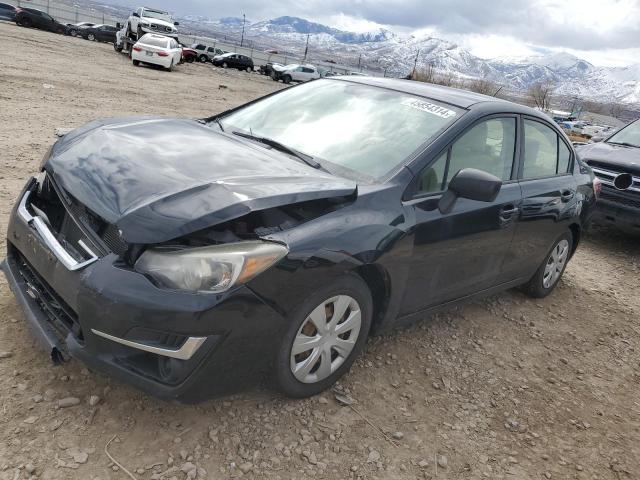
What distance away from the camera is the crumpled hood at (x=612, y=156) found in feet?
21.9

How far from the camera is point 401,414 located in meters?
2.97

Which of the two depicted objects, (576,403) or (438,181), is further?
(576,403)

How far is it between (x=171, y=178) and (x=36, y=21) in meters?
38.9

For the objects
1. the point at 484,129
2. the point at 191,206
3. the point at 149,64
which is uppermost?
the point at 484,129

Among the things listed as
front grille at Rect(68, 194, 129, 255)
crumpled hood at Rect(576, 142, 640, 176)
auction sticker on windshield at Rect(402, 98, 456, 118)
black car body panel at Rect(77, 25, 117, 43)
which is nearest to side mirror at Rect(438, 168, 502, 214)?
auction sticker on windshield at Rect(402, 98, 456, 118)

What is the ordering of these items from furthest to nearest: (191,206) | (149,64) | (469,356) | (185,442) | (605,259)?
(149,64) → (605,259) → (469,356) → (185,442) → (191,206)

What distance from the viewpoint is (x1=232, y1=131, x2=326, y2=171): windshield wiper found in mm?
3119

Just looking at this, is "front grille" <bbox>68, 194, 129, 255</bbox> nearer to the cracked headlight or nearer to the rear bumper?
the cracked headlight

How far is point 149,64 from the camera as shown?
23.2 m

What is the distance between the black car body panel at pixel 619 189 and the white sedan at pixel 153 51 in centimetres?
1980

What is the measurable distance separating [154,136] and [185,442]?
1.68 m

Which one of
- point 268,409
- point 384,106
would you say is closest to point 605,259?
point 384,106

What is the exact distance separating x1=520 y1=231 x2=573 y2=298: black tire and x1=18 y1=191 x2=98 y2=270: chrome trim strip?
3708 mm

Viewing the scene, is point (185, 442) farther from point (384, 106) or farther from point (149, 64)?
point (149, 64)
